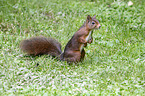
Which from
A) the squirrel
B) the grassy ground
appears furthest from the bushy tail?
the grassy ground

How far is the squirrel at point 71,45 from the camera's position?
197 inches

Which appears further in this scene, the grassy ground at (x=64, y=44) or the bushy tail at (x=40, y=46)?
the bushy tail at (x=40, y=46)

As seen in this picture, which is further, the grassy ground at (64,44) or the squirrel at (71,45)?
the squirrel at (71,45)

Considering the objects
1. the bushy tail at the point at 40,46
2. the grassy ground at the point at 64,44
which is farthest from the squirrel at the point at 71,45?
the grassy ground at the point at 64,44

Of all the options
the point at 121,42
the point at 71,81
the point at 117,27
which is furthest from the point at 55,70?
the point at 117,27

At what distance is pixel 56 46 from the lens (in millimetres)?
5254

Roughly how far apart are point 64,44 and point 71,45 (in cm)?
109

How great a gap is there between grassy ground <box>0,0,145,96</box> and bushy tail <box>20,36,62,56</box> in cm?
16

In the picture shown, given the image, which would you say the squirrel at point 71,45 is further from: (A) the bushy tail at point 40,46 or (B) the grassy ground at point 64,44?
(B) the grassy ground at point 64,44

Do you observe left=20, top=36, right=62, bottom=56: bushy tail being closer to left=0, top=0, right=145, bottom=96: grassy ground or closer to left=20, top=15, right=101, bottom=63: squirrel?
left=20, top=15, right=101, bottom=63: squirrel

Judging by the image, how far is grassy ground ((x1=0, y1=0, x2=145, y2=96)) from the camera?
12.6 feet

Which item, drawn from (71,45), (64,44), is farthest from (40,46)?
(64,44)

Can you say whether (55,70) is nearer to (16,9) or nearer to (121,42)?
(121,42)

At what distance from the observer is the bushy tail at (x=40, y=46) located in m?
4.99
